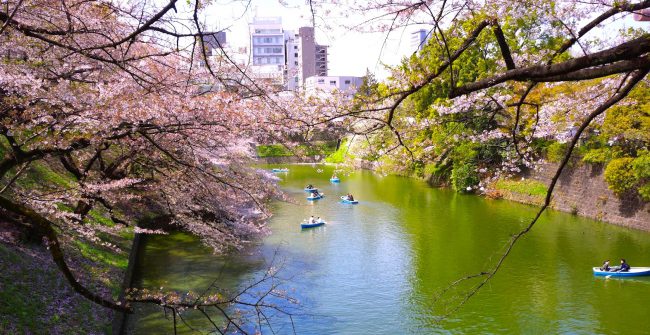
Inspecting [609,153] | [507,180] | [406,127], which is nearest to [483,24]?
[406,127]

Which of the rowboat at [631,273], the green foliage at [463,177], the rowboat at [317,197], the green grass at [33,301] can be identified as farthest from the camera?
the green foliage at [463,177]

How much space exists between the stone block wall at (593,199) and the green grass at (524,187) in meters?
0.35

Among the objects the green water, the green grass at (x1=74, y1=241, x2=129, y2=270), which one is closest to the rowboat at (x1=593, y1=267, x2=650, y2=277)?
the green water

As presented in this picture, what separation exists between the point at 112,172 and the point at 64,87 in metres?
3.80

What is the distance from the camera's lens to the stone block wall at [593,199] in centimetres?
1262

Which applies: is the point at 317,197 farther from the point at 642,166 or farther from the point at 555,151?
the point at 642,166

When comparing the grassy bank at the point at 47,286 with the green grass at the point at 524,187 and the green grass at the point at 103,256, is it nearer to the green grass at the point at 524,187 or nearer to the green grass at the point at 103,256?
the green grass at the point at 103,256

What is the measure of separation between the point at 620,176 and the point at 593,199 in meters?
1.56

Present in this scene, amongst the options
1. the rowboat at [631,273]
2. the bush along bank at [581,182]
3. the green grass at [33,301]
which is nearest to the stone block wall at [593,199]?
the bush along bank at [581,182]

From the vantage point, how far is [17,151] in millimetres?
3312

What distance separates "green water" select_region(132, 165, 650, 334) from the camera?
6980mm

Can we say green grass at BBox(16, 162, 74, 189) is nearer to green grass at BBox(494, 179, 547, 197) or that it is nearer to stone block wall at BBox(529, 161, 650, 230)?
stone block wall at BBox(529, 161, 650, 230)

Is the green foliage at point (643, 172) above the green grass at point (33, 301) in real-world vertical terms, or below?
above

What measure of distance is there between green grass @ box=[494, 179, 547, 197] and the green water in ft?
3.35
